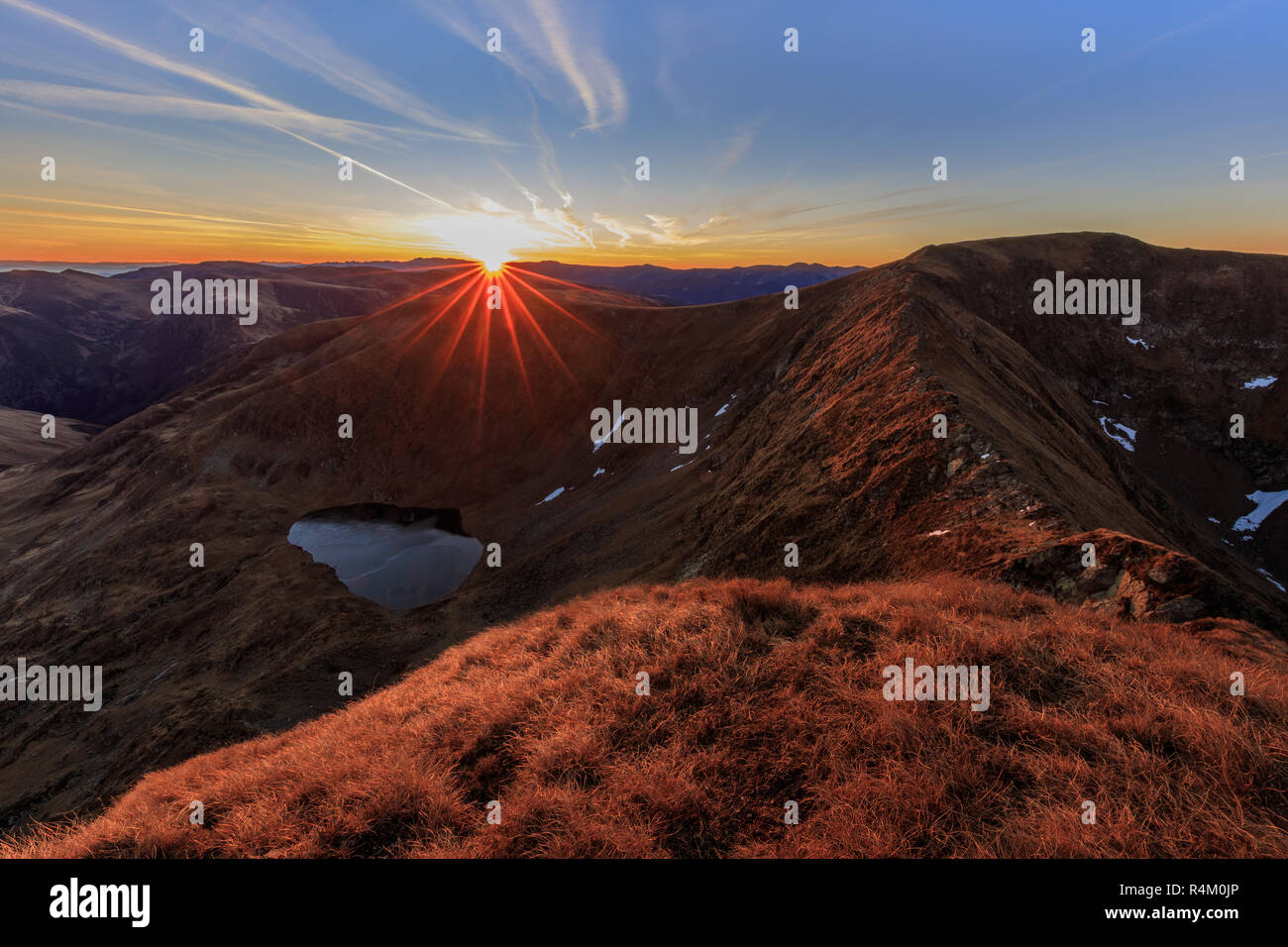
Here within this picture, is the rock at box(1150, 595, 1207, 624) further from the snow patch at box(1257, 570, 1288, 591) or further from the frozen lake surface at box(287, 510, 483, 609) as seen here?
the snow patch at box(1257, 570, 1288, 591)

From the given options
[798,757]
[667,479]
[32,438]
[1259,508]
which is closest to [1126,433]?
[1259,508]

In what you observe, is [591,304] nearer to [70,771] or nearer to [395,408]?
[395,408]

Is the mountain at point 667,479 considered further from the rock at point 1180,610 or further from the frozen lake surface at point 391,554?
the frozen lake surface at point 391,554

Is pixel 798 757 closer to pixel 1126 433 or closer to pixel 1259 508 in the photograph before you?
pixel 1126 433

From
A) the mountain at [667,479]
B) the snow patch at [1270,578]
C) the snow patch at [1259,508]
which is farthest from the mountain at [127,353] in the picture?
the snow patch at [1259,508]

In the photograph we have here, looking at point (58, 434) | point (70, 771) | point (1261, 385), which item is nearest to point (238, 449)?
point (70, 771)

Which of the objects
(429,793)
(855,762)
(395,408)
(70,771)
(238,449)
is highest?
(395,408)

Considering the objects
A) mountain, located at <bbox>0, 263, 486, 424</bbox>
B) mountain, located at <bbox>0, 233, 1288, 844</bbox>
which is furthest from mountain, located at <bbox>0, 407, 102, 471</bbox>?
mountain, located at <bbox>0, 233, 1288, 844</bbox>
